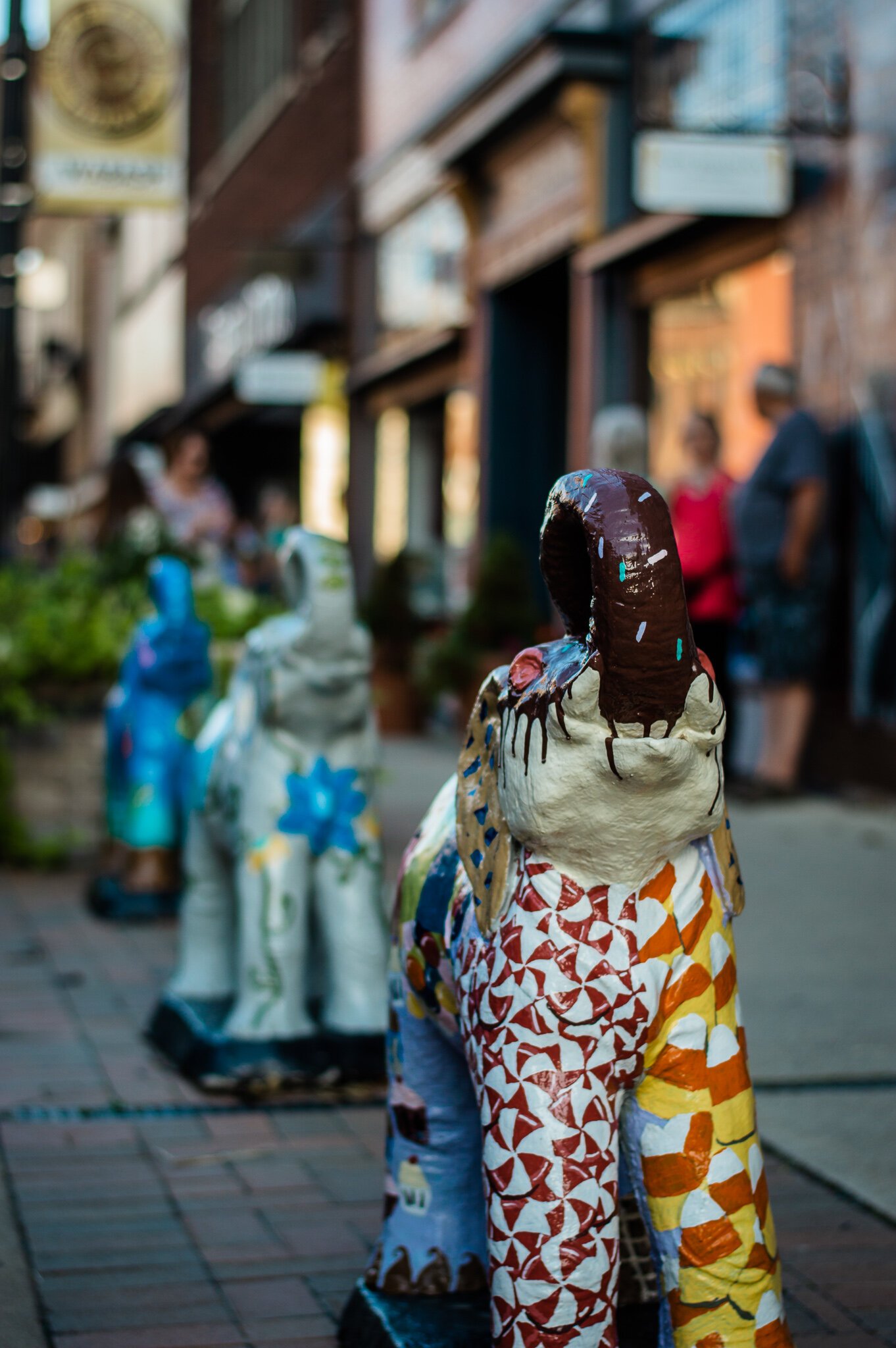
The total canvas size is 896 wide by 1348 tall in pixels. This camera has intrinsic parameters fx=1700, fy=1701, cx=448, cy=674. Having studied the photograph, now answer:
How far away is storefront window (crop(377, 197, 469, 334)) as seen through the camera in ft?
43.4

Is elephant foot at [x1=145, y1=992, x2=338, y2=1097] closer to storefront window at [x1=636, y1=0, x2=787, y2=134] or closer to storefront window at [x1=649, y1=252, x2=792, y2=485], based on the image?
storefront window at [x1=649, y1=252, x2=792, y2=485]

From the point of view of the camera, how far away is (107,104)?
1070 centimetres

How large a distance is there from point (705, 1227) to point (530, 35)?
10.4 metres

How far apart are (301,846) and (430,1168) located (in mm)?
1483

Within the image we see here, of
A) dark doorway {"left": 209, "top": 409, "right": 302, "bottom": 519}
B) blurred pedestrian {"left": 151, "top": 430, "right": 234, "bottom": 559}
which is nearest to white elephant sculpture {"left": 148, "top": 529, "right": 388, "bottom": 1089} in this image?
blurred pedestrian {"left": 151, "top": 430, "right": 234, "bottom": 559}

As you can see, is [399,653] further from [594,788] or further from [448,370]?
[594,788]

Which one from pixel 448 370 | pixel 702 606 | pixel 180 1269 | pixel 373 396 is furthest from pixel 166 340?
pixel 180 1269

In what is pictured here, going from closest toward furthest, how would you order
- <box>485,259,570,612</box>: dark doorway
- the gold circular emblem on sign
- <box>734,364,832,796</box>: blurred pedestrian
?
<box>734,364,832,796</box>: blurred pedestrian < the gold circular emblem on sign < <box>485,259,570,612</box>: dark doorway

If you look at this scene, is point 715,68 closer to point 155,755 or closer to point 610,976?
point 155,755

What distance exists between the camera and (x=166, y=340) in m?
26.2

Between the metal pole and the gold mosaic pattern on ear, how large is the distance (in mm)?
7197

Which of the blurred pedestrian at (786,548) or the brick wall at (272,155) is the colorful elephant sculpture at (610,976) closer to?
the blurred pedestrian at (786,548)

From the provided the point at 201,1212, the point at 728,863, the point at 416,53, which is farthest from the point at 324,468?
the point at 728,863

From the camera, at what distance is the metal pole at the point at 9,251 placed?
891 centimetres
